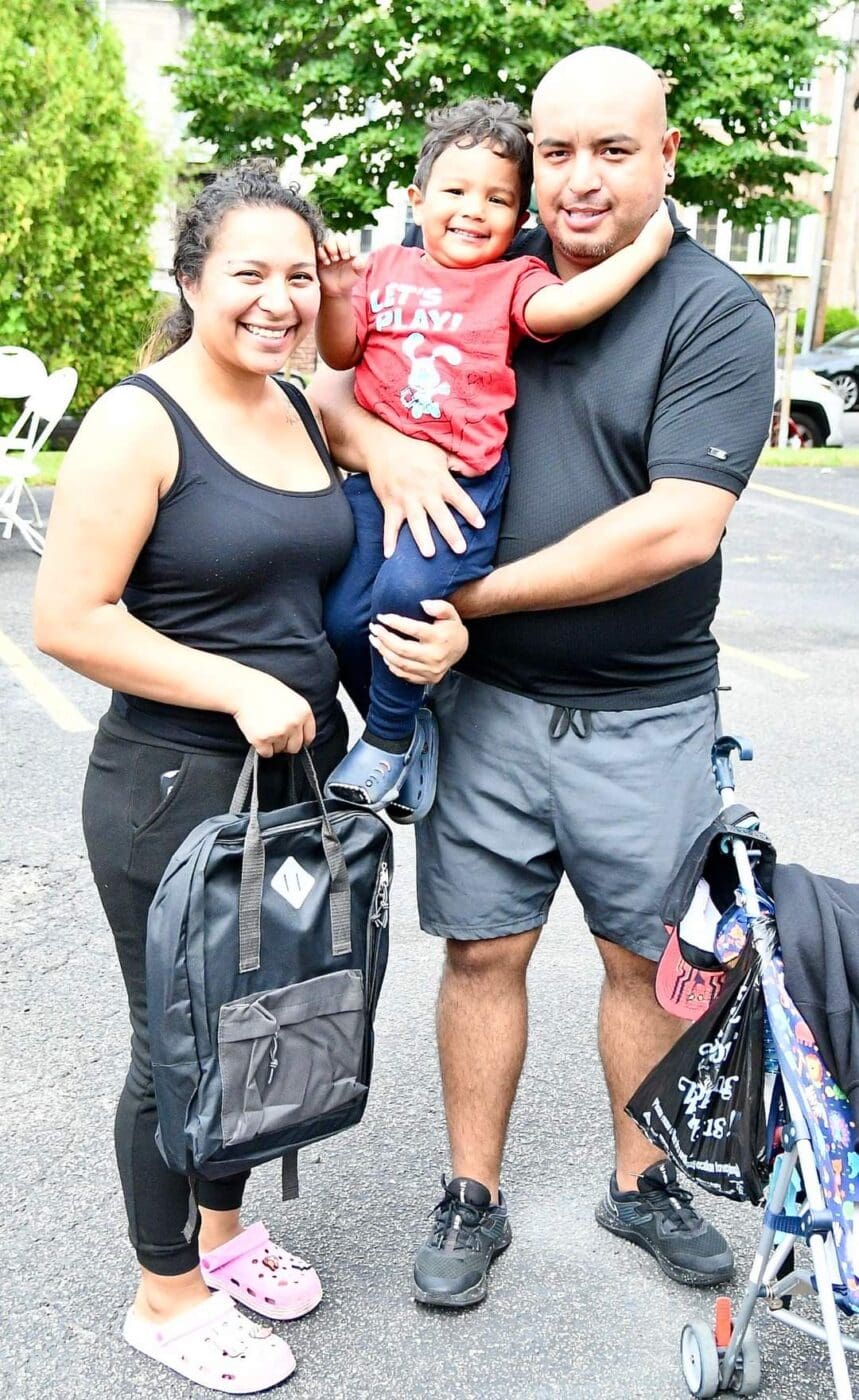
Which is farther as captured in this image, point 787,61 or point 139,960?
point 787,61

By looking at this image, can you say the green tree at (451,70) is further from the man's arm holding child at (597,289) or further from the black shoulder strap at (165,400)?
the black shoulder strap at (165,400)

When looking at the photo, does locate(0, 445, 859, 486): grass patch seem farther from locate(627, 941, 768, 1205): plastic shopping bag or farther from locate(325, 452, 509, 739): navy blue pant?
locate(627, 941, 768, 1205): plastic shopping bag

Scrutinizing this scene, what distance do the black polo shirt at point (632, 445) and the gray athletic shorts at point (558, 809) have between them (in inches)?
2.4

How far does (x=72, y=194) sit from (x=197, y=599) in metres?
12.5

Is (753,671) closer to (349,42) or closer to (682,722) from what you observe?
(682,722)

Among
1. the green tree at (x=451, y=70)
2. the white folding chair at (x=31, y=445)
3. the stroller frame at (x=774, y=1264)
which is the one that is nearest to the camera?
the stroller frame at (x=774, y=1264)

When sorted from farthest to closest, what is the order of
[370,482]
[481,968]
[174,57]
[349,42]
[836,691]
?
[174,57] < [349,42] < [836,691] < [481,968] < [370,482]

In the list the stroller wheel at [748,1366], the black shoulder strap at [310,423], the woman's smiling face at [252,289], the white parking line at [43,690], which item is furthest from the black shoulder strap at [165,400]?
the white parking line at [43,690]

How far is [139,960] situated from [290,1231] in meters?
0.88

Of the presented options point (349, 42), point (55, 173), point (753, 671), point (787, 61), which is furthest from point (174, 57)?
point (753, 671)

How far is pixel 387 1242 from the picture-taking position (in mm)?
3049

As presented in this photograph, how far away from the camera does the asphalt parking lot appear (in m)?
2.66

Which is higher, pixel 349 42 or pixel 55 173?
pixel 349 42

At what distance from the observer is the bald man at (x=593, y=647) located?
2.57m
